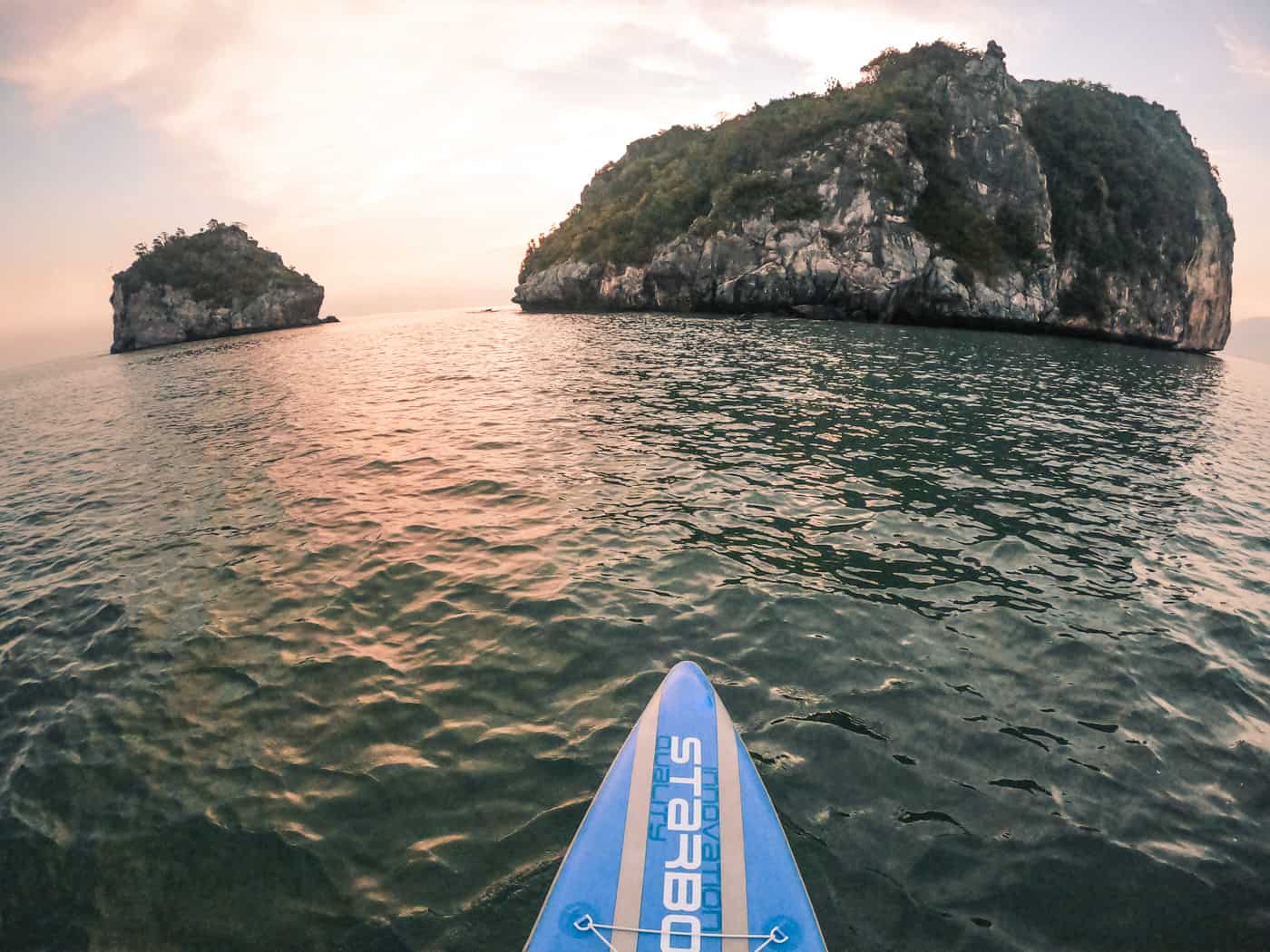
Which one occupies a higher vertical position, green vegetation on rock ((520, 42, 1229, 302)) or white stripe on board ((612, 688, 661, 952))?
green vegetation on rock ((520, 42, 1229, 302))

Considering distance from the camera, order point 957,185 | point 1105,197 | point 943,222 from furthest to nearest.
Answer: point 1105,197
point 957,185
point 943,222

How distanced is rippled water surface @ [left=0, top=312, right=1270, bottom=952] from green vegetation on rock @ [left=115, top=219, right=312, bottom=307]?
118942 millimetres

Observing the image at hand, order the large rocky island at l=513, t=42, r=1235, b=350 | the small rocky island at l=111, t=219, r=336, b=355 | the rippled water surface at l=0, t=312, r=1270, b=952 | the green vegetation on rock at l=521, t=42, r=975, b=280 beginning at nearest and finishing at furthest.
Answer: the rippled water surface at l=0, t=312, r=1270, b=952, the large rocky island at l=513, t=42, r=1235, b=350, the green vegetation on rock at l=521, t=42, r=975, b=280, the small rocky island at l=111, t=219, r=336, b=355

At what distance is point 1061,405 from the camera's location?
2722 cm

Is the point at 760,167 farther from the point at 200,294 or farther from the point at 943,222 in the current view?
the point at 200,294

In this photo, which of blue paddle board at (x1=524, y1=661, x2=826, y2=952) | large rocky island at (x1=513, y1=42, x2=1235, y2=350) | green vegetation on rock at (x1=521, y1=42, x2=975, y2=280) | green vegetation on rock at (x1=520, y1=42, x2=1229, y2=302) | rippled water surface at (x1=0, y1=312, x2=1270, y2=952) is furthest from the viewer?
green vegetation on rock at (x1=521, y1=42, x2=975, y2=280)

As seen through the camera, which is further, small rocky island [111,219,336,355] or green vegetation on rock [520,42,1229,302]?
small rocky island [111,219,336,355]

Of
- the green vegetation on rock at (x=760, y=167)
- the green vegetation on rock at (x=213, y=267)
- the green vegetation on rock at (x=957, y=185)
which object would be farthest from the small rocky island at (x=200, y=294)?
the green vegetation on rock at (x=957, y=185)

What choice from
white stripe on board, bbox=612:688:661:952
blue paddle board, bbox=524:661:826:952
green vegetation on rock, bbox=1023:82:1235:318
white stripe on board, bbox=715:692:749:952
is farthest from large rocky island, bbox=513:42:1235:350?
blue paddle board, bbox=524:661:826:952

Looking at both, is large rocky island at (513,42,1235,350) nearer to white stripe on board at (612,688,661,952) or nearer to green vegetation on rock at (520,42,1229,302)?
green vegetation on rock at (520,42,1229,302)

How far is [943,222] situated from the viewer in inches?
2835

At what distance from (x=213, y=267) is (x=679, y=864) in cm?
14900

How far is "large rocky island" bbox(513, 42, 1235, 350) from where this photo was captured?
67.6 m

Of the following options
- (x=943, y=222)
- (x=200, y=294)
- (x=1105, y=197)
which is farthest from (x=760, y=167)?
(x=200, y=294)
